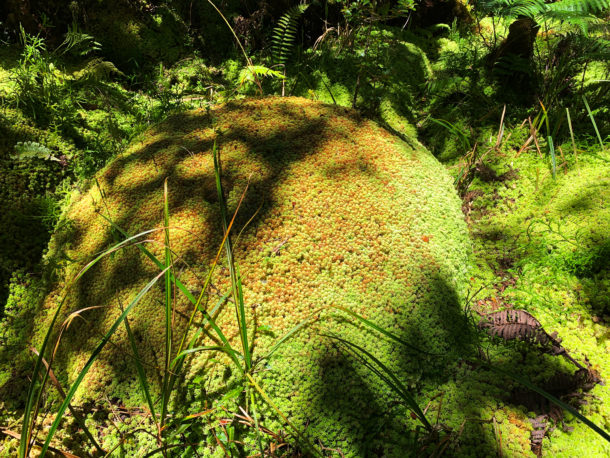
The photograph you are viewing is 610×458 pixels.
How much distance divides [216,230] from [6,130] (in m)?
2.51

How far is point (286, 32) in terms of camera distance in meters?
4.61

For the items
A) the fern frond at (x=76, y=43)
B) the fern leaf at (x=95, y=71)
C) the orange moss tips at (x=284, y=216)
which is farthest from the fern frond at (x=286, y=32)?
the fern frond at (x=76, y=43)

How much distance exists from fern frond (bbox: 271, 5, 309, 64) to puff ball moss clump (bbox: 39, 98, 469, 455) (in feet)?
6.06

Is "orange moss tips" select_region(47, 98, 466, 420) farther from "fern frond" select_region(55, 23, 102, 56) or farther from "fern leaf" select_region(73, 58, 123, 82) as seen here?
"fern frond" select_region(55, 23, 102, 56)

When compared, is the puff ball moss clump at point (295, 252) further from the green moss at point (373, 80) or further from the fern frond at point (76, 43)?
the fern frond at point (76, 43)

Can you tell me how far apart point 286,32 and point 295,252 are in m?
3.67

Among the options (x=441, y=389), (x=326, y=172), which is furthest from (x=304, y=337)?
(x=326, y=172)

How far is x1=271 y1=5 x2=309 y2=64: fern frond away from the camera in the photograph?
449 centimetres

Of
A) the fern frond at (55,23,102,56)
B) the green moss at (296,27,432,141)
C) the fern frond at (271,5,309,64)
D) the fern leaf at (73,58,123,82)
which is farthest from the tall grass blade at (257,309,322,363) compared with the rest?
the fern frond at (55,23,102,56)

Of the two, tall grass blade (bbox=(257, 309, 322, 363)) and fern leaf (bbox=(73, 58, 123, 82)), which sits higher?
fern leaf (bbox=(73, 58, 123, 82))

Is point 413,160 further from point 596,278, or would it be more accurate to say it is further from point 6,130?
point 6,130

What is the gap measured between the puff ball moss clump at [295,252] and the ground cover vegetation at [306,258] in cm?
2

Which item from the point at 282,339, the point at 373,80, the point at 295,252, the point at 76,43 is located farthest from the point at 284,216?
the point at 76,43

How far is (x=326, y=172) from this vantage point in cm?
279
